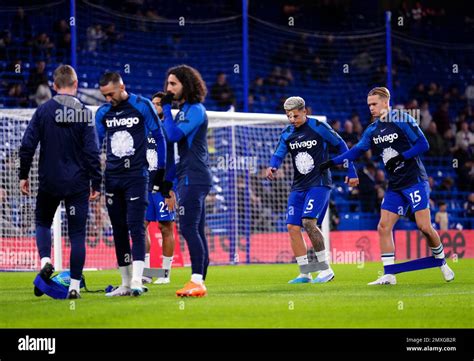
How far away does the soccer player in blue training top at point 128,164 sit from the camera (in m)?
8.93

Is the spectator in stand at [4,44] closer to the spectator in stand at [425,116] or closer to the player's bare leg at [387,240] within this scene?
the player's bare leg at [387,240]

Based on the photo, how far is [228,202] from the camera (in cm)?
1912

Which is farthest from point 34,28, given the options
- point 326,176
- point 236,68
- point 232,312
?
point 232,312

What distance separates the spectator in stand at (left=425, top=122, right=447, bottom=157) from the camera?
75.0ft

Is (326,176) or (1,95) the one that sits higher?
(1,95)

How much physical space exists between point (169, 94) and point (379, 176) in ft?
44.5

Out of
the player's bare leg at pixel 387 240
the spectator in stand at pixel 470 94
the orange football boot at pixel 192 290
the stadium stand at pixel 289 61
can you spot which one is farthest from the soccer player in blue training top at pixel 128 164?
the spectator in stand at pixel 470 94

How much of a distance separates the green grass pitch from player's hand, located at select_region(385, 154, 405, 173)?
1314 mm

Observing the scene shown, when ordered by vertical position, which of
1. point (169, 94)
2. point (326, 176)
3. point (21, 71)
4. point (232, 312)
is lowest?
point (232, 312)

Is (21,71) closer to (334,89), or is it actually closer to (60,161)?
(334,89)

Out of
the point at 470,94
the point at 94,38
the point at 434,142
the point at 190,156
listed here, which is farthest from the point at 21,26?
the point at 470,94

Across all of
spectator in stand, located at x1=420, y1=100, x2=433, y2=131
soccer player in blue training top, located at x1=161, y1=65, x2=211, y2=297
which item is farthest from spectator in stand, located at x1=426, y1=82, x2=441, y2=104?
soccer player in blue training top, located at x1=161, y1=65, x2=211, y2=297

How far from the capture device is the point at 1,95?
61.0 ft

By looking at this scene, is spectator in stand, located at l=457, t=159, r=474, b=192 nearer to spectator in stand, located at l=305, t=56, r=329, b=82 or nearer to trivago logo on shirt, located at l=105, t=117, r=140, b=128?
spectator in stand, located at l=305, t=56, r=329, b=82
